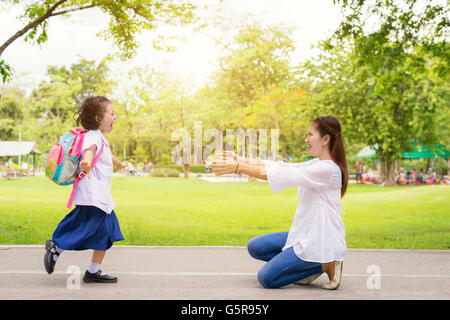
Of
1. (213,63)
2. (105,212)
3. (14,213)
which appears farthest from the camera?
(213,63)

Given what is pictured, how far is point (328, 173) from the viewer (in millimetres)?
4367

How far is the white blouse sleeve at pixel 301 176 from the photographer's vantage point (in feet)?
14.2

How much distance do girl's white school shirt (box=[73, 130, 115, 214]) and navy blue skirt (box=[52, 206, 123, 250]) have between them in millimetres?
111

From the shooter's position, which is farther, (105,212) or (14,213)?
(14,213)

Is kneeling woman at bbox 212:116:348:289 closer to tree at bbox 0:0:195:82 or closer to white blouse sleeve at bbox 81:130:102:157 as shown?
white blouse sleeve at bbox 81:130:102:157

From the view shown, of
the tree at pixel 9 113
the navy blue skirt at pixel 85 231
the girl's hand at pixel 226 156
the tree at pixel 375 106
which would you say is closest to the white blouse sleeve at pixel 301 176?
the girl's hand at pixel 226 156

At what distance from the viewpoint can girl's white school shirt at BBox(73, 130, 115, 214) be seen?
15.3ft

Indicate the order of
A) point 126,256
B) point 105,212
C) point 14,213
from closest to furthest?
point 105,212
point 126,256
point 14,213

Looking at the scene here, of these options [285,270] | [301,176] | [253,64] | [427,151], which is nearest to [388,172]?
[427,151]

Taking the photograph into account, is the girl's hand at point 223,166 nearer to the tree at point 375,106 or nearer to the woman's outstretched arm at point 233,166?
the woman's outstretched arm at point 233,166

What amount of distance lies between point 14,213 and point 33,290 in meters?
9.38

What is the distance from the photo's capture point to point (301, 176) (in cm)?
431

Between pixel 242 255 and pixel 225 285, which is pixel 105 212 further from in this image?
pixel 242 255
